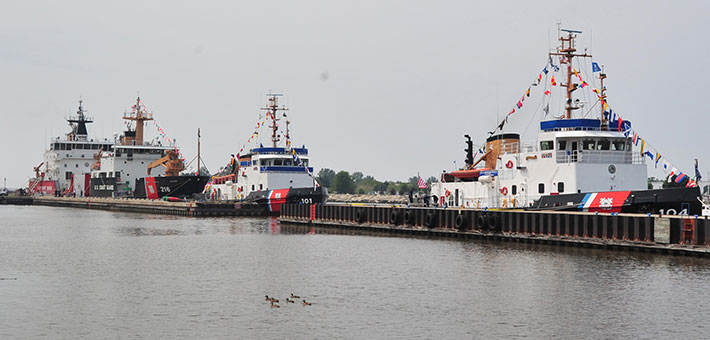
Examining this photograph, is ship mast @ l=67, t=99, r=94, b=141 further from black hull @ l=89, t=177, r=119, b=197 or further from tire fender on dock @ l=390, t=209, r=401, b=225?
tire fender on dock @ l=390, t=209, r=401, b=225

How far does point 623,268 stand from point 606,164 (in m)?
10.1

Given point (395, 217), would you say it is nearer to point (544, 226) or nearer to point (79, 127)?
point (544, 226)

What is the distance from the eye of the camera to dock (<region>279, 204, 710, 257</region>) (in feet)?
88.2

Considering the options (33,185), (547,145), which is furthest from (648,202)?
(33,185)

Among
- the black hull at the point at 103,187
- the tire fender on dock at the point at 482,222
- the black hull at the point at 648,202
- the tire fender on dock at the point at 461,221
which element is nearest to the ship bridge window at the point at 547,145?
the black hull at the point at 648,202

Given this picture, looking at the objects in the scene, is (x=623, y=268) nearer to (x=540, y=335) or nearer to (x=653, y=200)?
(x=653, y=200)

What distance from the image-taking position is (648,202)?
29.8 meters

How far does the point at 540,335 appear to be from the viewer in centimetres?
1639

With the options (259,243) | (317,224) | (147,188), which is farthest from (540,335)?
A: (147,188)

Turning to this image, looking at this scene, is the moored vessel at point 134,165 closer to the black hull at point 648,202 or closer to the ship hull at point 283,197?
the ship hull at point 283,197

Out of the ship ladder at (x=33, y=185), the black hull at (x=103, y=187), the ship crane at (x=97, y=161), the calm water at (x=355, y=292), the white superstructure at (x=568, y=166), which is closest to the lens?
the calm water at (x=355, y=292)

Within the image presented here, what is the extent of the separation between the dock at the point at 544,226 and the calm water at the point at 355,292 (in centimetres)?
68

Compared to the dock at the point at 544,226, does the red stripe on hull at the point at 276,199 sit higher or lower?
higher

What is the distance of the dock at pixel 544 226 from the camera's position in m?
26.9
